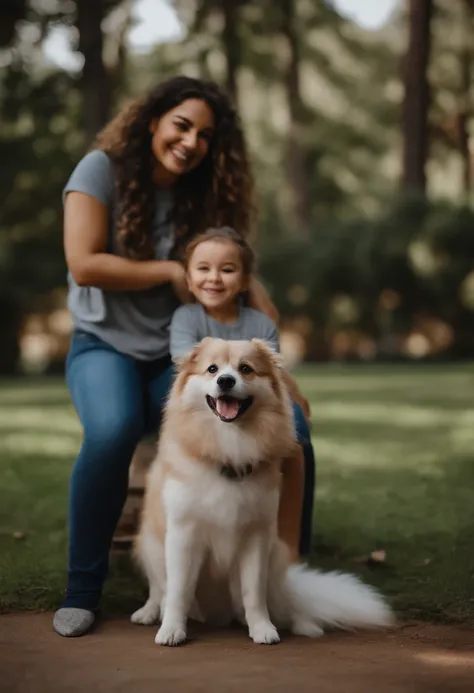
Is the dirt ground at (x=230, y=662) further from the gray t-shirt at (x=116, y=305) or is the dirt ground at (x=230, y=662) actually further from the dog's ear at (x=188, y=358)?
the gray t-shirt at (x=116, y=305)

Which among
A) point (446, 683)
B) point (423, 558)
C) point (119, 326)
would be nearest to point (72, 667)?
A: point (446, 683)

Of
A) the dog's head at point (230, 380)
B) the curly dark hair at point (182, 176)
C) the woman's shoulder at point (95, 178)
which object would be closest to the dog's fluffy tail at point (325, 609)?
the dog's head at point (230, 380)

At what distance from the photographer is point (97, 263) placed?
3.14 meters

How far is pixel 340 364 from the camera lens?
14664mm

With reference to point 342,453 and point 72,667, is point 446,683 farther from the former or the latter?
point 342,453

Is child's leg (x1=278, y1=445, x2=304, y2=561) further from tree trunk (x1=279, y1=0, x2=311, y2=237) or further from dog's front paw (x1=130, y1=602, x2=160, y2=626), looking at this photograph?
tree trunk (x1=279, y1=0, x2=311, y2=237)

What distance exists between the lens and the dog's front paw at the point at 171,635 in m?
2.65

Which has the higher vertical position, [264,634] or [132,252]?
[132,252]

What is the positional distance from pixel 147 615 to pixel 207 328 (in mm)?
926

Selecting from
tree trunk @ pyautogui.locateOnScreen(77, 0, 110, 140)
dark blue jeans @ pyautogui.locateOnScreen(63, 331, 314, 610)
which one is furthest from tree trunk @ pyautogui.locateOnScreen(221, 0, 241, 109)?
dark blue jeans @ pyautogui.locateOnScreen(63, 331, 314, 610)

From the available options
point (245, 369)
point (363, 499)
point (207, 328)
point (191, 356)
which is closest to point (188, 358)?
point (191, 356)

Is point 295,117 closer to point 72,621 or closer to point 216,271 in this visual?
point 216,271

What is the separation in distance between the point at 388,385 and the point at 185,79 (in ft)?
25.9

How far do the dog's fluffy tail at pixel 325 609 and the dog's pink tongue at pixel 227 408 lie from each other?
2.01ft
